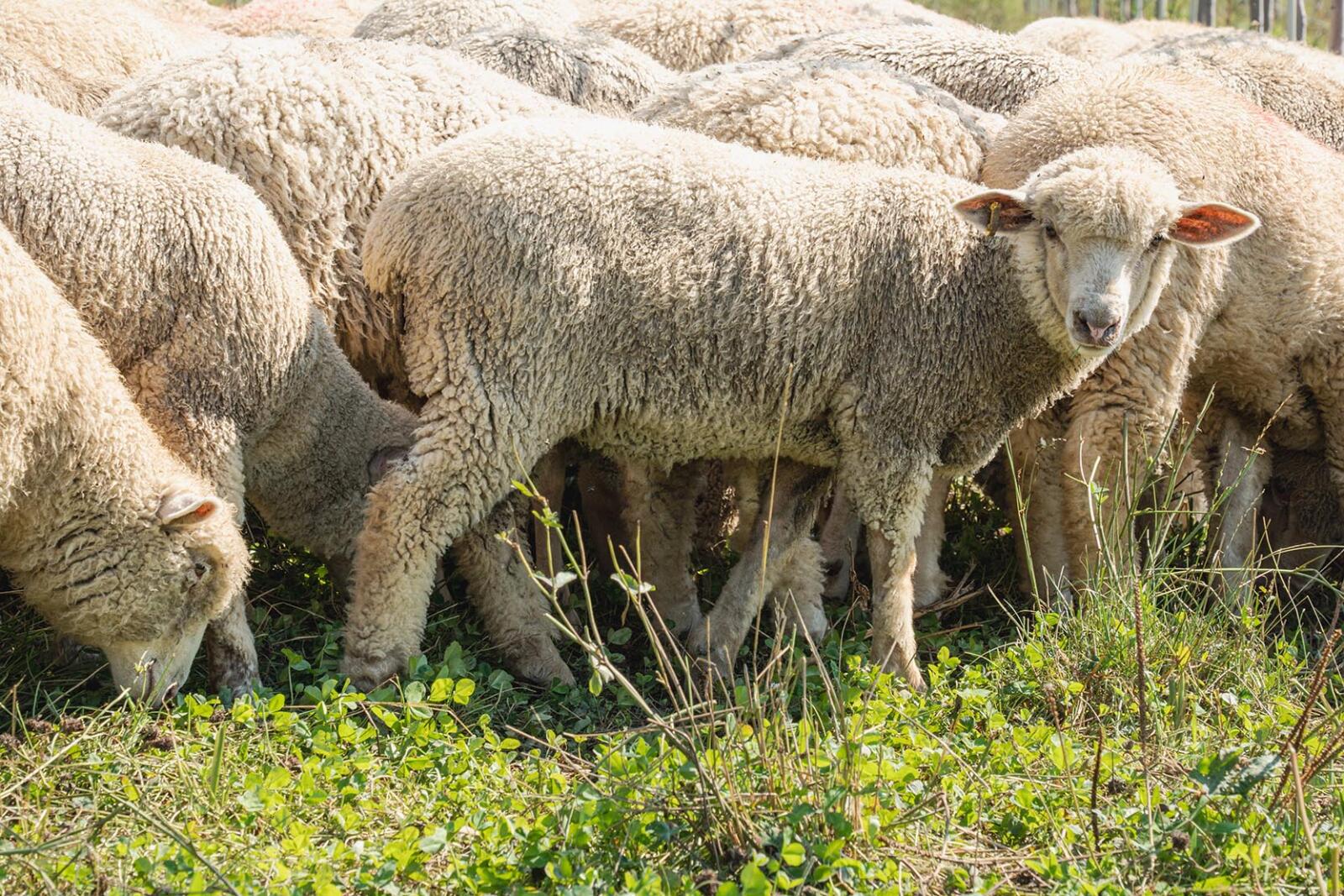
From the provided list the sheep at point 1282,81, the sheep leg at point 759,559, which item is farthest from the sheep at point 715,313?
the sheep at point 1282,81

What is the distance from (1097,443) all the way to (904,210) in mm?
1235

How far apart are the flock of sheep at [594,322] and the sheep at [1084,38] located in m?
3.69

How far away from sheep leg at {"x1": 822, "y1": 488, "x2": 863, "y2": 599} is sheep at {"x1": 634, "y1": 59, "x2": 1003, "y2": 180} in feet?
4.33

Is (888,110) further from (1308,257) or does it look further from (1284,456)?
(1284,456)

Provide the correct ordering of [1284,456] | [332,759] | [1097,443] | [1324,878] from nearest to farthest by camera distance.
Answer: [1324,878], [332,759], [1097,443], [1284,456]

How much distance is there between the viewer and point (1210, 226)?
5.09m

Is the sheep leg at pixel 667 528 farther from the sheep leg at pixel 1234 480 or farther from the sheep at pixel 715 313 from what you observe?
the sheep leg at pixel 1234 480

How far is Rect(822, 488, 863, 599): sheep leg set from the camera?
20.4 feet

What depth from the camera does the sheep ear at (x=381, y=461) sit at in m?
5.22

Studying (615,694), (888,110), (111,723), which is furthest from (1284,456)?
(111,723)

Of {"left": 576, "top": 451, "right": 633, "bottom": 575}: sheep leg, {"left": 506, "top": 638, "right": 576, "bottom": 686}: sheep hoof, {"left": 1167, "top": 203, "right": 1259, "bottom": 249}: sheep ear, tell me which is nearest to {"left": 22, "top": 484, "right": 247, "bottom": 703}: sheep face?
{"left": 506, "top": 638, "right": 576, "bottom": 686}: sheep hoof

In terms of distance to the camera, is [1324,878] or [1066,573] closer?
[1324,878]

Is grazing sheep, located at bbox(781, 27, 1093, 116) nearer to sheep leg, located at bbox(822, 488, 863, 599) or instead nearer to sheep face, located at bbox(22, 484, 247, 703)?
sheep leg, located at bbox(822, 488, 863, 599)

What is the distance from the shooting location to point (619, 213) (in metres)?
4.84
